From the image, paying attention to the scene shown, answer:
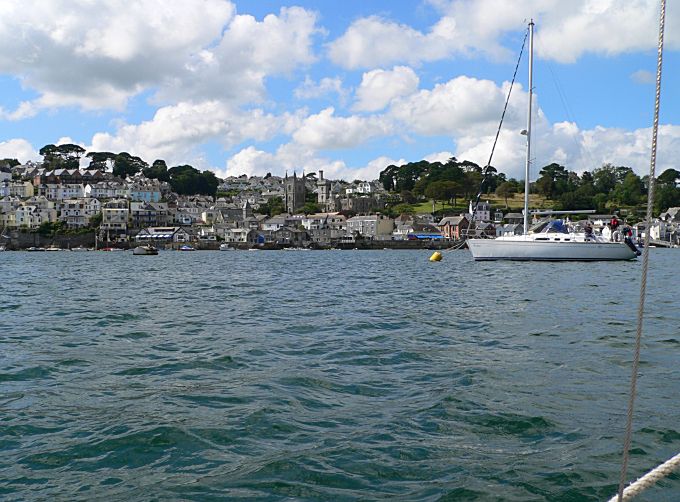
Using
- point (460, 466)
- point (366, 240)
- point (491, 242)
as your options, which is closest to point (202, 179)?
point (366, 240)

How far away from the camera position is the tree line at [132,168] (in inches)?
7234

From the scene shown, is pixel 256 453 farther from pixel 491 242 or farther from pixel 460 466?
pixel 491 242

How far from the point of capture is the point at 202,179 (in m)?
188

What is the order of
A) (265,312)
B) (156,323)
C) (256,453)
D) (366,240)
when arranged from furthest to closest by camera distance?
(366,240), (265,312), (156,323), (256,453)

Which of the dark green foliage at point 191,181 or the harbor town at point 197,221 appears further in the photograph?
the dark green foliage at point 191,181

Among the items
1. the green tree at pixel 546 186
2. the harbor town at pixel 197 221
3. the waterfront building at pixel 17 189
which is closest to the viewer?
the harbor town at pixel 197 221

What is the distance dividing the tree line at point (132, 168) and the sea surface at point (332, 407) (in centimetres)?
17479

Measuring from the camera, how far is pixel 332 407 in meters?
7.15

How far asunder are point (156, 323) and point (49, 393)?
6.80 m

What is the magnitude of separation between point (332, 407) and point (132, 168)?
190 metres

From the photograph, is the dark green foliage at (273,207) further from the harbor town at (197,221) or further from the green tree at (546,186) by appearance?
the green tree at (546,186)

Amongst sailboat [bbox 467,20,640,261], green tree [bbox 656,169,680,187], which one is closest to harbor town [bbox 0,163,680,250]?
green tree [bbox 656,169,680,187]

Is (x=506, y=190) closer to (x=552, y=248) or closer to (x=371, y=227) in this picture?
(x=371, y=227)

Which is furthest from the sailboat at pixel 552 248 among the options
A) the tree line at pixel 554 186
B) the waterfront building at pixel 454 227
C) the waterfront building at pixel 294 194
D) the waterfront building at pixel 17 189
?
the waterfront building at pixel 17 189
